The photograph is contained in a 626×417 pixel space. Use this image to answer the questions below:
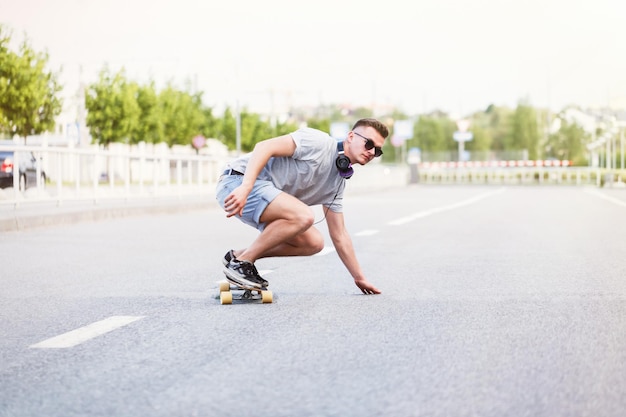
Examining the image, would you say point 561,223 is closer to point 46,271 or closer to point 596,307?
point 46,271

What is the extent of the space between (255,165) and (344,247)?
1095 millimetres

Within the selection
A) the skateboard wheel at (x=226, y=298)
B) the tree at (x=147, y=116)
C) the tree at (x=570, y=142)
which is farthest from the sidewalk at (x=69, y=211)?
the tree at (x=570, y=142)

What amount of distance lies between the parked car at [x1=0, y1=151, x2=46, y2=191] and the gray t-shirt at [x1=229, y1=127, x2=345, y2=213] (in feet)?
44.0

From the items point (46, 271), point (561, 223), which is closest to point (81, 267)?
point (46, 271)

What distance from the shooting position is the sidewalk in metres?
17.6

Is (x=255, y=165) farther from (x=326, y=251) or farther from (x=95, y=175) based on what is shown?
(x=95, y=175)

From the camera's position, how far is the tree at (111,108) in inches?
2601

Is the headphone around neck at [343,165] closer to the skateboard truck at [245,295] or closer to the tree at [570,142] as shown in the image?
the skateboard truck at [245,295]

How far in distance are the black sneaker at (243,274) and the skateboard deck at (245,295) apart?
0.09 feet

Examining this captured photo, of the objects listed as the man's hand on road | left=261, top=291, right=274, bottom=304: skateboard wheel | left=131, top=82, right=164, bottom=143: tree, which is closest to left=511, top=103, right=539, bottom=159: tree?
left=131, top=82, right=164, bottom=143: tree

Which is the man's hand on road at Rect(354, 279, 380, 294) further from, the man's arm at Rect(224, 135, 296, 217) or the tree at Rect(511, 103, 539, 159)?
the tree at Rect(511, 103, 539, 159)

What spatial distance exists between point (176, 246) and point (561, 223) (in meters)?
8.13

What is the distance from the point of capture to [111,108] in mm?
65875

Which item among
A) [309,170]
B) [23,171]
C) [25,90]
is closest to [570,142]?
[25,90]
